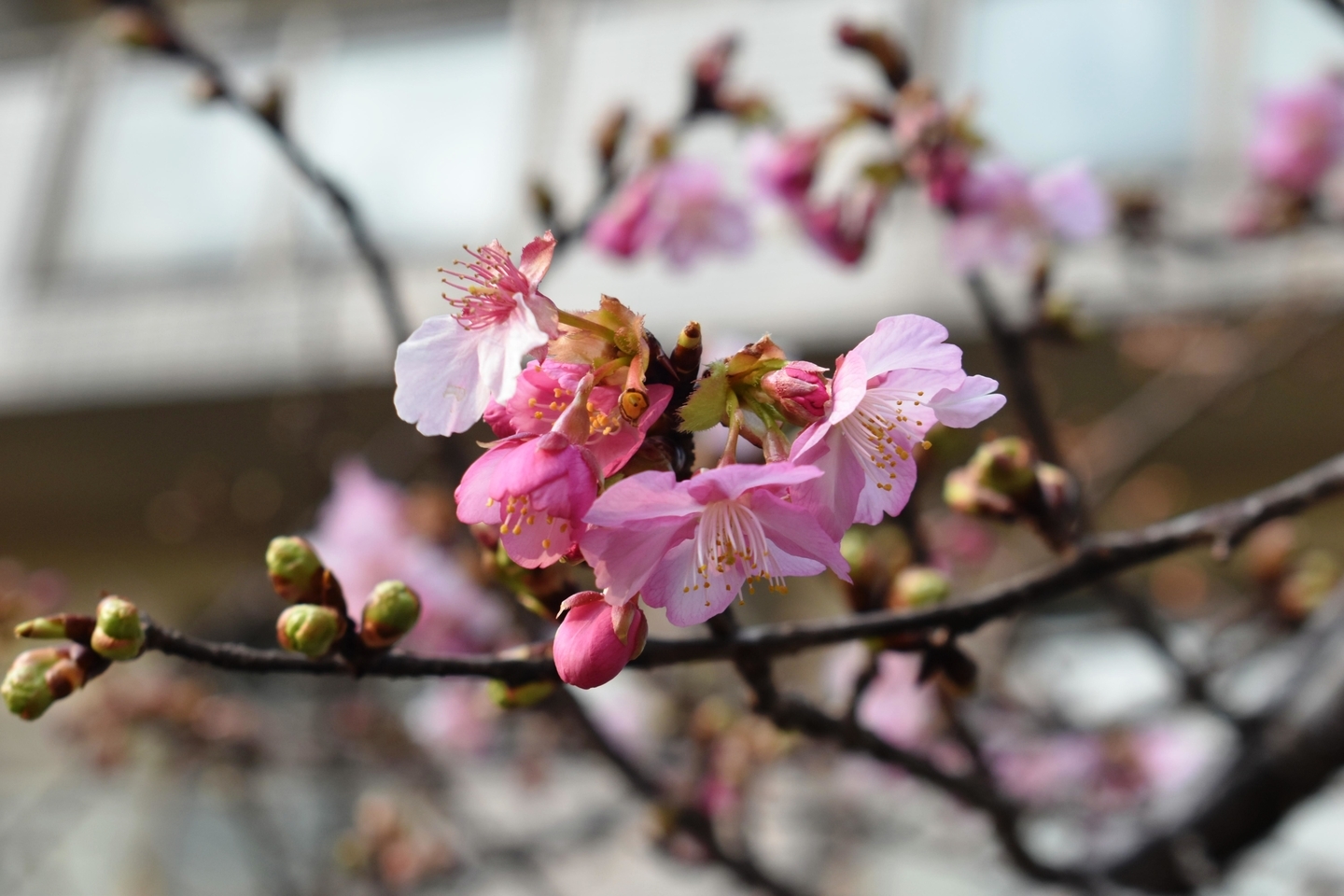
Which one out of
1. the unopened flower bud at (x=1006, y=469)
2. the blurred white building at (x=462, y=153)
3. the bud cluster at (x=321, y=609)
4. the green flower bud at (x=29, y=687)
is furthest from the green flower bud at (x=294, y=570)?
the blurred white building at (x=462, y=153)

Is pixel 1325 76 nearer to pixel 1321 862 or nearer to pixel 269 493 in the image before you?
pixel 1321 862

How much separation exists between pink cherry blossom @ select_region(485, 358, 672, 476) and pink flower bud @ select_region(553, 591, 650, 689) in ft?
0.17

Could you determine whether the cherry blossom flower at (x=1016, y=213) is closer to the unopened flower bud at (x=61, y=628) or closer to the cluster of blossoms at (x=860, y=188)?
the cluster of blossoms at (x=860, y=188)

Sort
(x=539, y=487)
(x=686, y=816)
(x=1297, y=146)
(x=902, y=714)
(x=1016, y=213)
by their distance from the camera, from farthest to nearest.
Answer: (x=1297, y=146) → (x=902, y=714) → (x=1016, y=213) → (x=686, y=816) → (x=539, y=487)

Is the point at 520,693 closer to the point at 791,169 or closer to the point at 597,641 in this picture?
the point at 597,641

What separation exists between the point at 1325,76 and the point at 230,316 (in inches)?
114

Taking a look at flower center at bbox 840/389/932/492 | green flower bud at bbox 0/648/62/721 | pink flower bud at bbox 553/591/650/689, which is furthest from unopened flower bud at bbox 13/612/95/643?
flower center at bbox 840/389/932/492

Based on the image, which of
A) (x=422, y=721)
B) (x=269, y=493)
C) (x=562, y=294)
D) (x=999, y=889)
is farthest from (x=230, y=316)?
(x=999, y=889)

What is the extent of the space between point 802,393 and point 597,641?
0.12 meters

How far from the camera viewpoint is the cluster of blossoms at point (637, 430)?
37cm

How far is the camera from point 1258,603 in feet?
3.52

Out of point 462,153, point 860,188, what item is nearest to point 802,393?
point 860,188

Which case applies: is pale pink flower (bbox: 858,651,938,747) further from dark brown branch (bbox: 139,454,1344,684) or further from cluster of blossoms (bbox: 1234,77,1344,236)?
cluster of blossoms (bbox: 1234,77,1344,236)

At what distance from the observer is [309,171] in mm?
812
